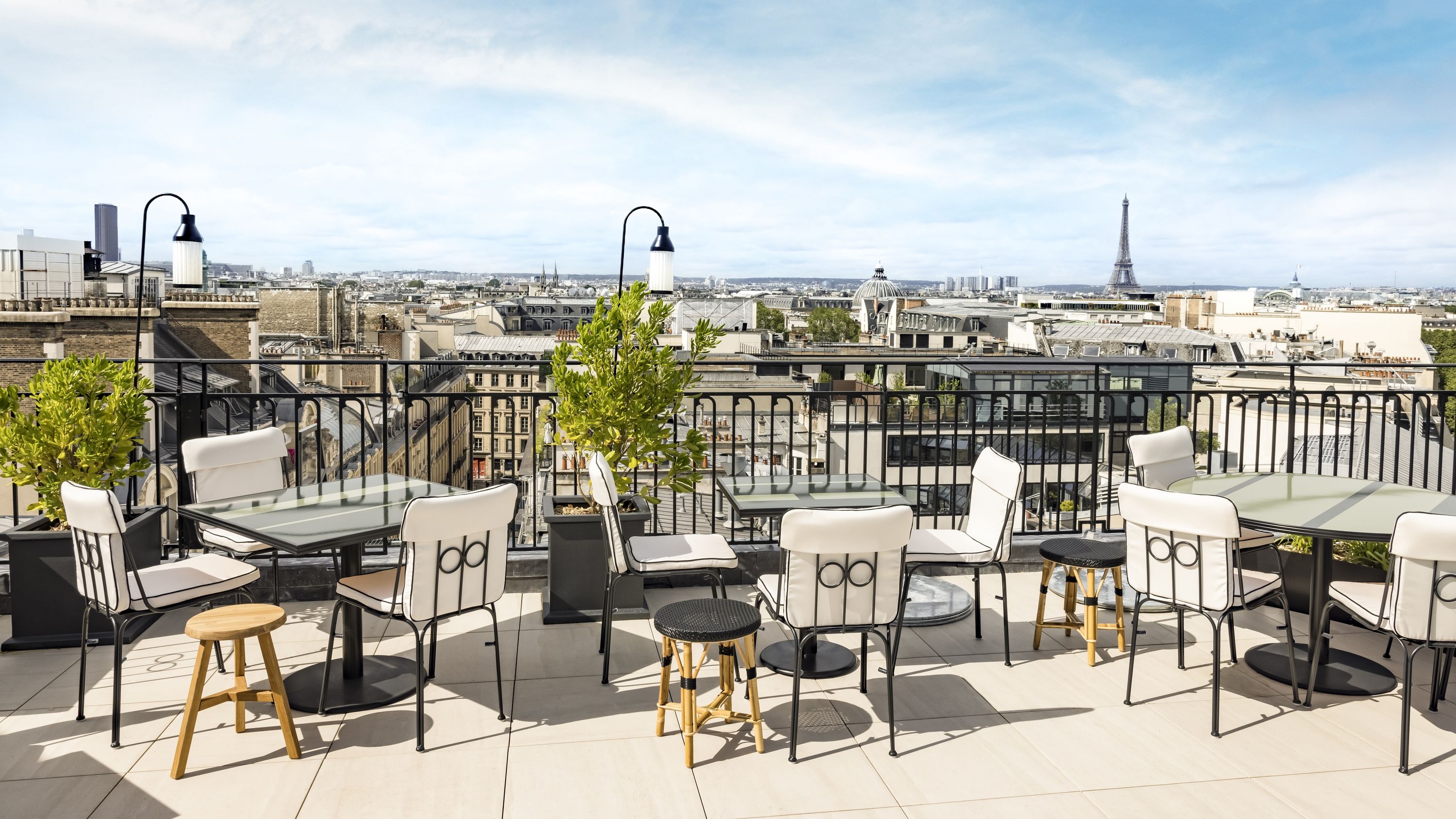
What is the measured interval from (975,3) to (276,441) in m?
11.5

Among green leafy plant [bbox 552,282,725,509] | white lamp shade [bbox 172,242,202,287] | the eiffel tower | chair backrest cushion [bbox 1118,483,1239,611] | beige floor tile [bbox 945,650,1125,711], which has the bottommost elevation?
beige floor tile [bbox 945,650,1125,711]

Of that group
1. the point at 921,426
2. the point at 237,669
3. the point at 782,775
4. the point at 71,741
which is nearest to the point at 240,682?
the point at 237,669

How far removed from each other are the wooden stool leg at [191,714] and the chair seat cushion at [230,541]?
1.08 m

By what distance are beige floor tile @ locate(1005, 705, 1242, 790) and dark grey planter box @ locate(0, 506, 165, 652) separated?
13.0ft

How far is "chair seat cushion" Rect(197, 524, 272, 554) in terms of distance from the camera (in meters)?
4.15

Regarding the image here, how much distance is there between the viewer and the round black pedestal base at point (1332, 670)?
386 cm

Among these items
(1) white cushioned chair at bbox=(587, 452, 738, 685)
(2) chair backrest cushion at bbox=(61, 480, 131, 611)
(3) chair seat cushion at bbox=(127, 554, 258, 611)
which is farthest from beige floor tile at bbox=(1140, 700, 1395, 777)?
(2) chair backrest cushion at bbox=(61, 480, 131, 611)

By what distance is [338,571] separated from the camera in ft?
13.7

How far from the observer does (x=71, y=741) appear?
3268 millimetres

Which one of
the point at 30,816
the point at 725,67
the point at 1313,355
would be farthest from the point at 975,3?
the point at 1313,355

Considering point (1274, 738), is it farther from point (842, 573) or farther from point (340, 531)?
point (340, 531)

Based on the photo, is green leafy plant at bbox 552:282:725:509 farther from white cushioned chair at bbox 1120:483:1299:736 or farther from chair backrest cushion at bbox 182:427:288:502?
white cushioned chair at bbox 1120:483:1299:736

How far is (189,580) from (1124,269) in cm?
20746

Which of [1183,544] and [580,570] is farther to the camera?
[580,570]
